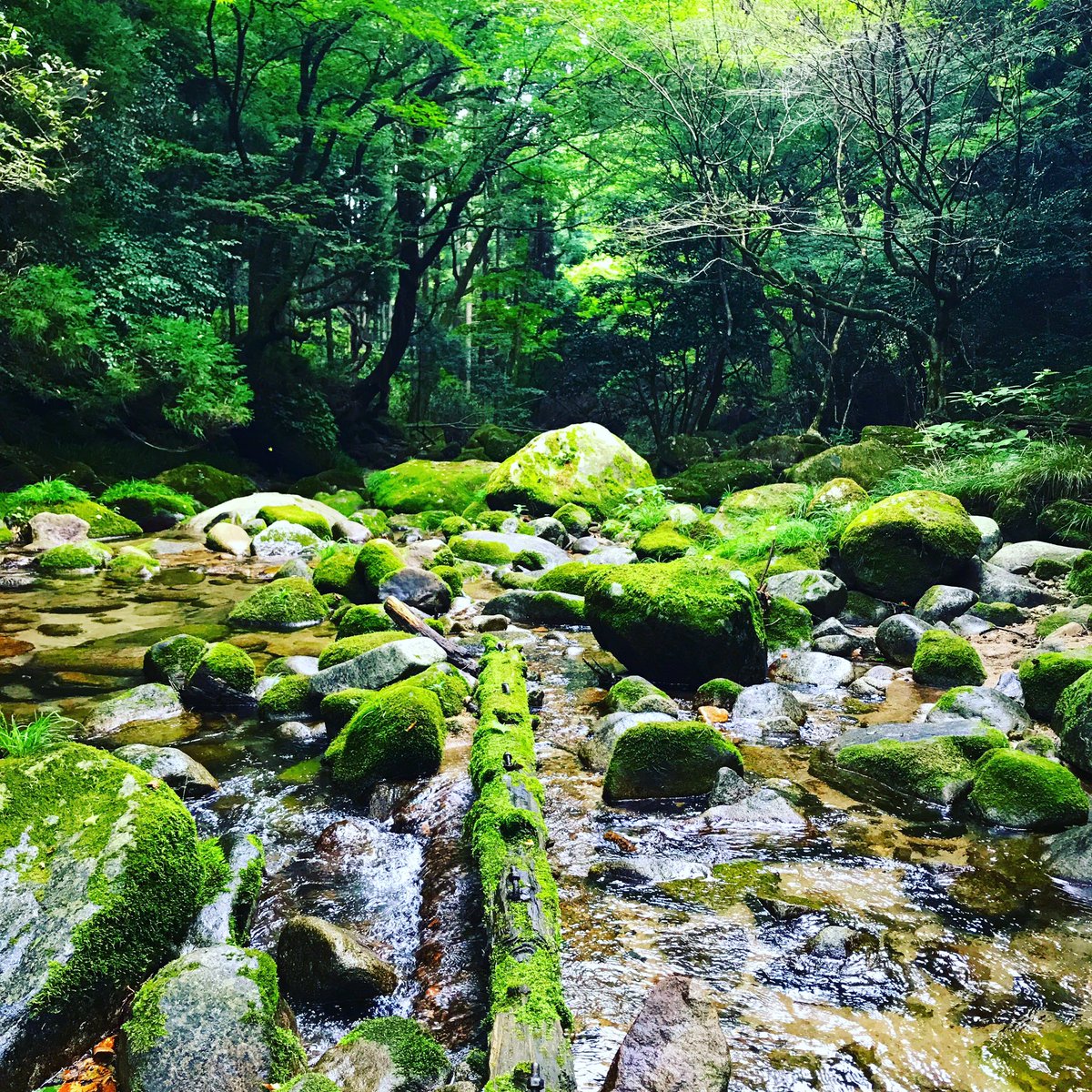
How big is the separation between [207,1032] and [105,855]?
706 millimetres

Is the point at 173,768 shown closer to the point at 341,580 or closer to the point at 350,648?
the point at 350,648

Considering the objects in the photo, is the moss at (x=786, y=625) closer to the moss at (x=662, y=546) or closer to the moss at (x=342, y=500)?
the moss at (x=662, y=546)

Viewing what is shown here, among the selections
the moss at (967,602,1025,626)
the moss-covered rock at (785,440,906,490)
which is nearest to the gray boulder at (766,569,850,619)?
the moss at (967,602,1025,626)

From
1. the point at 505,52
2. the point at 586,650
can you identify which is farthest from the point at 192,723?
the point at 505,52

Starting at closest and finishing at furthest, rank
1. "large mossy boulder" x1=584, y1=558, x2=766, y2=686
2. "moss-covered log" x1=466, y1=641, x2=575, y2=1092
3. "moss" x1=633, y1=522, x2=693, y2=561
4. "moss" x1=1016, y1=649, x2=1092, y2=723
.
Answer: "moss-covered log" x1=466, y1=641, x2=575, y2=1092
"moss" x1=1016, y1=649, x2=1092, y2=723
"large mossy boulder" x1=584, y1=558, x2=766, y2=686
"moss" x1=633, y1=522, x2=693, y2=561

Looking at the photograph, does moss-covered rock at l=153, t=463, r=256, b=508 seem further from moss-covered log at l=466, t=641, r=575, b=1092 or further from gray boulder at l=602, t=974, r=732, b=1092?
gray boulder at l=602, t=974, r=732, b=1092

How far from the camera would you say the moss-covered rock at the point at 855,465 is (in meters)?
11.7

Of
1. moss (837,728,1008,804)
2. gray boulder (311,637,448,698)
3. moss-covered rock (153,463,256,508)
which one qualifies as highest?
moss-covered rock (153,463,256,508)

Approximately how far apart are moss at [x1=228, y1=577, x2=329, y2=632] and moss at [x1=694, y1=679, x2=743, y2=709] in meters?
4.02

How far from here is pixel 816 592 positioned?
7.68m

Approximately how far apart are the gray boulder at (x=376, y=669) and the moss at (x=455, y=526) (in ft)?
23.3

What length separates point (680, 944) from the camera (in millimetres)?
2850

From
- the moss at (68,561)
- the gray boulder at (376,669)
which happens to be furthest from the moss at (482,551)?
the gray boulder at (376,669)

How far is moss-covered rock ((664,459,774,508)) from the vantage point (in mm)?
14922
